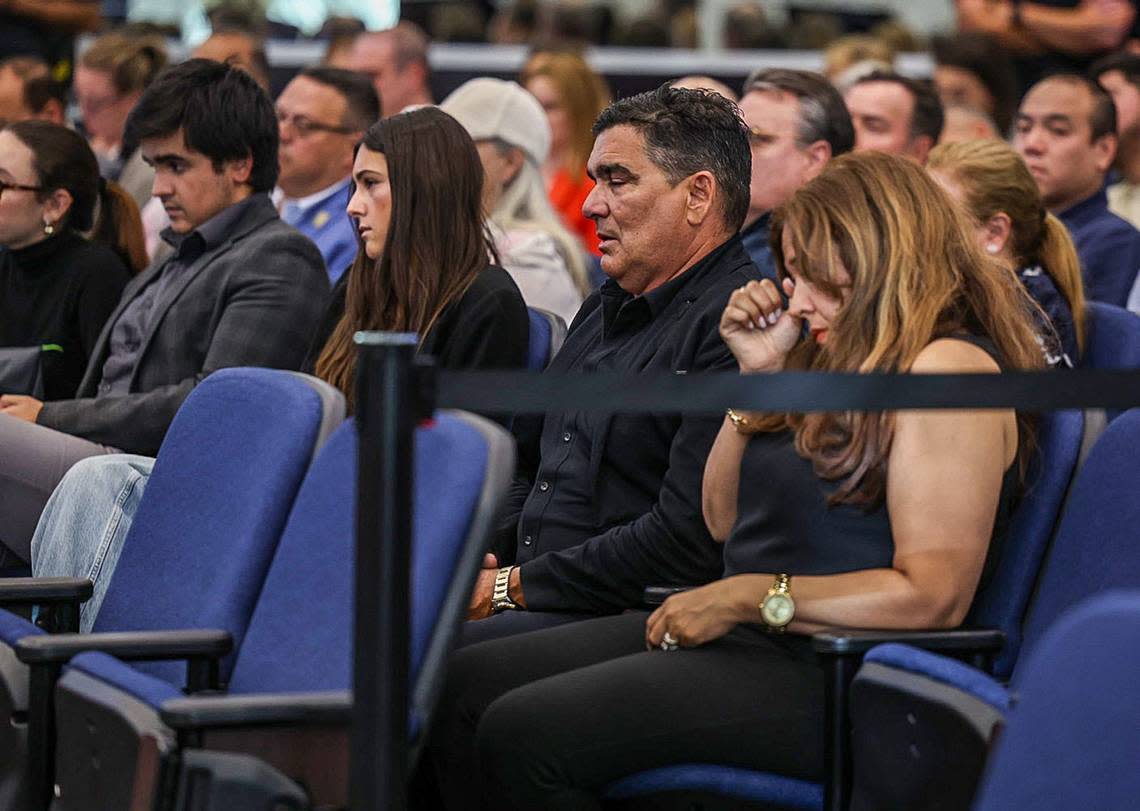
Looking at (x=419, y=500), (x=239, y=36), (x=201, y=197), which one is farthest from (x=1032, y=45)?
(x=419, y=500)

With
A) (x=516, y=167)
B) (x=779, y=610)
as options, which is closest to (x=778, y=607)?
(x=779, y=610)

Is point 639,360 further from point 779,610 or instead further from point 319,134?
point 319,134

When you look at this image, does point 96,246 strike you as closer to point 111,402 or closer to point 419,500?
point 111,402

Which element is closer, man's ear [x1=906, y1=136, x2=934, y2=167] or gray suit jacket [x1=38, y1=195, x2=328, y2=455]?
gray suit jacket [x1=38, y1=195, x2=328, y2=455]

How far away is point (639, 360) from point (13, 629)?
1031 mm

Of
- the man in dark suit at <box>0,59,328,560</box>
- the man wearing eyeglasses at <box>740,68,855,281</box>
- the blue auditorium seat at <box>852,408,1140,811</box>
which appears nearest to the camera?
the blue auditorium seat at <box>852,408,1140,811</box>

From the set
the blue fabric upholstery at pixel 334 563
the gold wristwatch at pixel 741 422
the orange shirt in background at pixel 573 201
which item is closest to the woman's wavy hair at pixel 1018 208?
the gold wristwatch at pixel 741 422

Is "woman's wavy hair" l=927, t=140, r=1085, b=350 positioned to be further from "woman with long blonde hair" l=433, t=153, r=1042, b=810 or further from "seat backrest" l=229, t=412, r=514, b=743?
"seat backrest" l=229, t=412, r=514, b=743

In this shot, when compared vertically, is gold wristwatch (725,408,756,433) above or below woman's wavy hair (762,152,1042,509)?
below

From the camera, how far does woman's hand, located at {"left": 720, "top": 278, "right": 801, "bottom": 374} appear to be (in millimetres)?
2596

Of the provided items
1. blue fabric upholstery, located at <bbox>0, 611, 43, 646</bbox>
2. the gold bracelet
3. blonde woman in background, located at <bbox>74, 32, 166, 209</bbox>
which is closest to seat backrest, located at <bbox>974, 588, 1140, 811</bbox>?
the gold bracelet

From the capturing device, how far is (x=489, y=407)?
1673mm

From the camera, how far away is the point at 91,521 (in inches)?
113

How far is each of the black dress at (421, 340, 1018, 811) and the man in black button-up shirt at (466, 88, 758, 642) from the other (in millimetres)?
149
